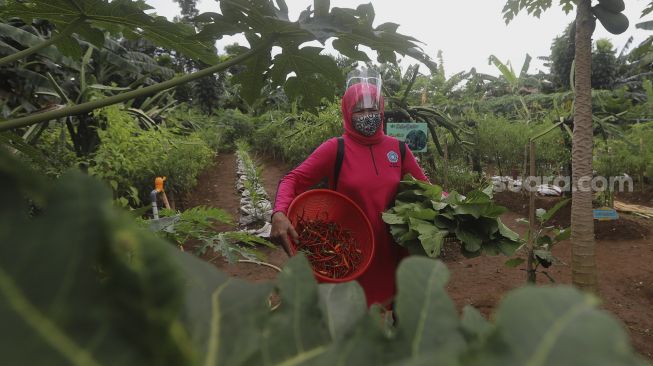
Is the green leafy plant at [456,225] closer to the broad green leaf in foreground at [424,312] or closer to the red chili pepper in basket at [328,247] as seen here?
the red chili pepper in basket at [328,247]

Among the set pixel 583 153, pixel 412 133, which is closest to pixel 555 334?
pixel 583 153

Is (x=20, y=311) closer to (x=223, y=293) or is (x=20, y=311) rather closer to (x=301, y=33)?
(x=223, y=293)

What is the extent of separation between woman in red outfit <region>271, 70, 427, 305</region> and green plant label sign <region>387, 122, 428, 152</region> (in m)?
1.50

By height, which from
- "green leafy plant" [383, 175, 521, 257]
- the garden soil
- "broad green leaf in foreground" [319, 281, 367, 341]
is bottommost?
the garden soil

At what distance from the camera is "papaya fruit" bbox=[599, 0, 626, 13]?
1994 mm

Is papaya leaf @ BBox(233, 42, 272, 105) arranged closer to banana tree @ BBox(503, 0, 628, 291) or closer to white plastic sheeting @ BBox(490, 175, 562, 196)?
banana tree @ BBox(503, 0, 628, 291)

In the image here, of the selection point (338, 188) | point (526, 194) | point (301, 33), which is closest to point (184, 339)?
point (301, 33)

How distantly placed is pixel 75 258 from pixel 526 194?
6.49 metres

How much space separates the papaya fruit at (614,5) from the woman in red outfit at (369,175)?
1.33 m

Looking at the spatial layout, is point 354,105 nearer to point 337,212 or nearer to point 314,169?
point 314,169

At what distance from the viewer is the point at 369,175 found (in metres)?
1.72

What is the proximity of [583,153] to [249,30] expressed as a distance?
195 centimetres

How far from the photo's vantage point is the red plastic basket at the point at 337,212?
5.44 ft

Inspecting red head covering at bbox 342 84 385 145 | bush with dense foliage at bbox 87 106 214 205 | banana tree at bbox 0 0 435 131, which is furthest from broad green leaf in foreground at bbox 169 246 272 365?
bush with dense foliage at bbox 87 106 214 205
